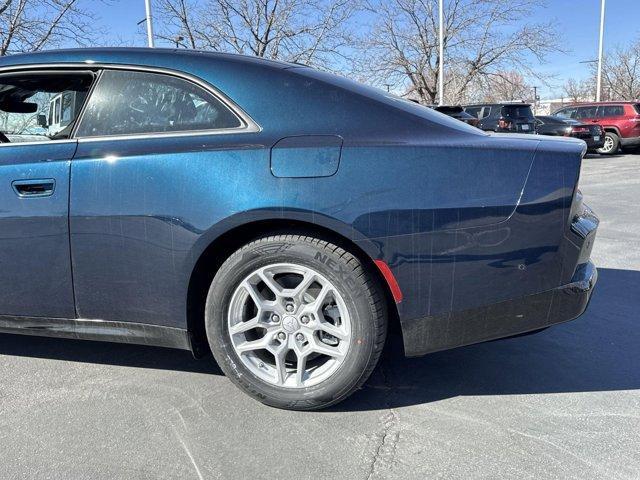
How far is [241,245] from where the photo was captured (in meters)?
2.50

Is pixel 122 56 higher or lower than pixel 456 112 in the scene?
lower

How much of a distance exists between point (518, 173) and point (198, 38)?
59.9 ft

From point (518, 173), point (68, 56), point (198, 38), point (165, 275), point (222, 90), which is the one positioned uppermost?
Answer: point (198, 38)

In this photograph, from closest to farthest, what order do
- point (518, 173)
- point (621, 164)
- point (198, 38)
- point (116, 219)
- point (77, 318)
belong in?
point (518, 173) → point (116, 219) → point (77, 318) → point (621, 164) → point (198, 38)

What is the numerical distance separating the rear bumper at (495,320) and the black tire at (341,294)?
0.17 m

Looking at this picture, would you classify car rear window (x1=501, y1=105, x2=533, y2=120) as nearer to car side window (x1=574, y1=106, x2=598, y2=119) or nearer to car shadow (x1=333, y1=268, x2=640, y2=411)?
car side window (x1=574, y1=106, x2=598, y2=119)

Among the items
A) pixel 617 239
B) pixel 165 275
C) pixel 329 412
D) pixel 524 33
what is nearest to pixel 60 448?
pixel 165 275

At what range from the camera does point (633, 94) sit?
4334 cm

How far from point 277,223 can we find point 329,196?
290mm

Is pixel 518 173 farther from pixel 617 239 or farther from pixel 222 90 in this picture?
pixel 617 239

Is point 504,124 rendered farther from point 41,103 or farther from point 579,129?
point 41,103

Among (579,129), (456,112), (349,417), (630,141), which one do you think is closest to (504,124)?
(456,112)

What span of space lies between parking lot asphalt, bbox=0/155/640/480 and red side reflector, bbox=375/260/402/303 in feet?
1.95

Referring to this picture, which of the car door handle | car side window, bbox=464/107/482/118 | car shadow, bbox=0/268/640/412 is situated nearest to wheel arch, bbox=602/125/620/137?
car side window, bbox=464/107/482/118
